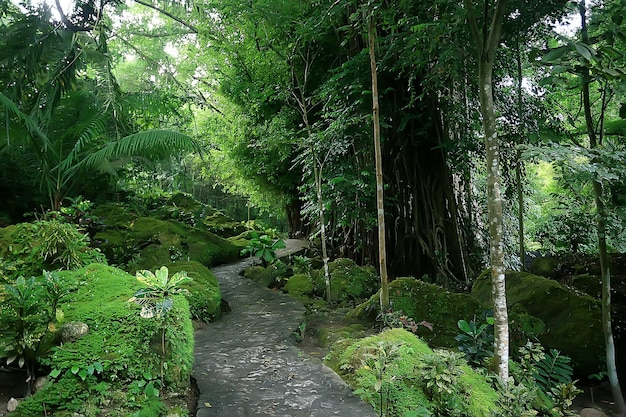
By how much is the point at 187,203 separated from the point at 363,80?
683 centimetres

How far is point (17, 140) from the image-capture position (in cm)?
545

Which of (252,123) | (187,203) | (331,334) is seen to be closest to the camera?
(331,334)

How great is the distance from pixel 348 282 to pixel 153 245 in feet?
10.4

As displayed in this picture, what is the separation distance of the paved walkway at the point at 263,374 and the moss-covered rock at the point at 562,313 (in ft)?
8.63

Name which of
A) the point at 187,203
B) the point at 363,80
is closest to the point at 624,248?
the point at 363,80

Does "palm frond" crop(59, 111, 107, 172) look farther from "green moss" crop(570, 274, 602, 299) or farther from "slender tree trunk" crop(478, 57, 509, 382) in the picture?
"green moss" crop(570, 274, 602, 299)

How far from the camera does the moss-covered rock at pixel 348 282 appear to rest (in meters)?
5.83

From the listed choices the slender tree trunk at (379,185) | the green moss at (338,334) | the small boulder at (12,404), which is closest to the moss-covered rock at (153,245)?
the green moss at (338,334)

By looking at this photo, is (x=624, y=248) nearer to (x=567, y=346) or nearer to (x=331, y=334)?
(x=567, y=346)

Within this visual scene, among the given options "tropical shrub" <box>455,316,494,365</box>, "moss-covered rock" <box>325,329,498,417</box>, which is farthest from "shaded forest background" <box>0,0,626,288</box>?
"moss-covered rock" <box>325,329,498,417</box>

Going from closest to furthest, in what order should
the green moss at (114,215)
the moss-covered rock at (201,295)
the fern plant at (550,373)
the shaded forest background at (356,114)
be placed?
the fern plant at (550,373)
the moss-covered rock at (201,295)
the shaded forest background at (356,114)
the green moss at (114,215)

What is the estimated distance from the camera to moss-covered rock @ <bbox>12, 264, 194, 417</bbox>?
2137mm

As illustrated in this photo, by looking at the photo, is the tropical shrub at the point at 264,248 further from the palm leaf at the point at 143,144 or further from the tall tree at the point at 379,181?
the tall tree at the point at 379,181

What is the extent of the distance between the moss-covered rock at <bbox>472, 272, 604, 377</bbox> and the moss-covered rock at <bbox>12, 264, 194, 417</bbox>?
3.74 meters
